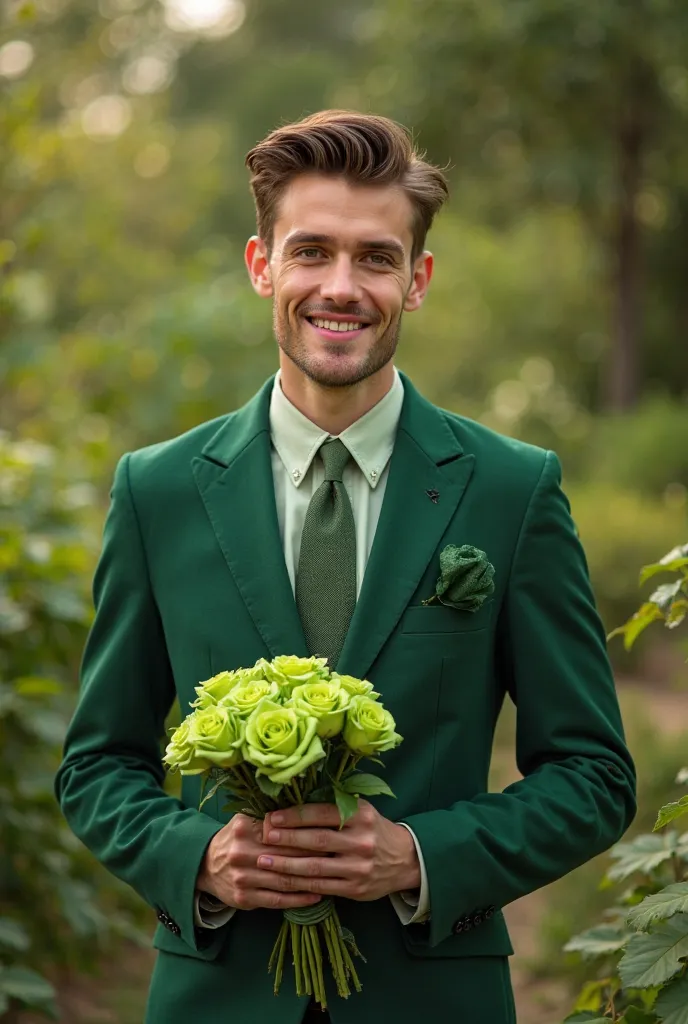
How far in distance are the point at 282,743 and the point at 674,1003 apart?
868mm

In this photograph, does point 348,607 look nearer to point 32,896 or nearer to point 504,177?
point 32,896

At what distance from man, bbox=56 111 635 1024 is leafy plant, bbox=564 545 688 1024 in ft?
0.52

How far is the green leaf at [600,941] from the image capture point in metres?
2.94

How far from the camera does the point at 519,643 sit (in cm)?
253

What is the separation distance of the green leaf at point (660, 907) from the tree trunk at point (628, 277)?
49.5 feet

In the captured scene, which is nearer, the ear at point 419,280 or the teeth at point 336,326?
the teeth at point 336,326

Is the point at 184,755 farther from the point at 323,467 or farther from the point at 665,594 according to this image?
the point at 665,594

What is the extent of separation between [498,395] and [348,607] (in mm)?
15216

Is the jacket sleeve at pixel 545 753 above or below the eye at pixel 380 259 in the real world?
below

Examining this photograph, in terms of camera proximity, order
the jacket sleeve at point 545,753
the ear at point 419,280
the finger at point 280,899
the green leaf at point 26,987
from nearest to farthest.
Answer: the finger at point 280,899 → the jacket sleeve at point 545,753 → the ear at point 419,280 → the green leaf at point 26,987

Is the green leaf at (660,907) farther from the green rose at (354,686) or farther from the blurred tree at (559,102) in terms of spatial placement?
the blurred tree at (559,102)

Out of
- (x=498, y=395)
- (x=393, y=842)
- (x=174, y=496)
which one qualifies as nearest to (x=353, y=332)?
(x=174, y=496)

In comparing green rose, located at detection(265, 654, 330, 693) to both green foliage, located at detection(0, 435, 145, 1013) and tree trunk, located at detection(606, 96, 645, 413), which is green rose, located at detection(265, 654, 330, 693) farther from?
tree trunk, located at detection(606, 96, 645, 413)

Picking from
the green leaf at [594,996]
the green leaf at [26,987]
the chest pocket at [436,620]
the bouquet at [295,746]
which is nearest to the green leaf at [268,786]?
the bouquet at [295,746]
